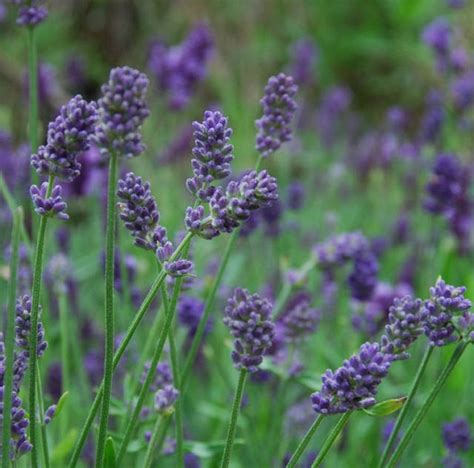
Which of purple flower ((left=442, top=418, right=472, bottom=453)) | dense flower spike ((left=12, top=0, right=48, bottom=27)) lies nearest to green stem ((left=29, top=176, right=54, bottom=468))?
dense flower spike ((left=12, top=0, right=48, bottom=27))

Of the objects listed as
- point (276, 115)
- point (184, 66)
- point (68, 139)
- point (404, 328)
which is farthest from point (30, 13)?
point (184, 66)

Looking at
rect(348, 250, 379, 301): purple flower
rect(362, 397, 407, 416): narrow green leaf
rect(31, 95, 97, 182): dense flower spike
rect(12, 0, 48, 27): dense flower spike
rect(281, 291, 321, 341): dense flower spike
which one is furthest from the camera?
rect(348, 250, 379, 301): purple flower

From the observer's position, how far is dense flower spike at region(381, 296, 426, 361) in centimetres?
99

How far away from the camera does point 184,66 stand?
2.78 meters

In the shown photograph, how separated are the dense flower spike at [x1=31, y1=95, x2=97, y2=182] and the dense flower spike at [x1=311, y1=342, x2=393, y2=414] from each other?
0.36 m

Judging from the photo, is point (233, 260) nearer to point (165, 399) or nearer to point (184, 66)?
point (184, 66)

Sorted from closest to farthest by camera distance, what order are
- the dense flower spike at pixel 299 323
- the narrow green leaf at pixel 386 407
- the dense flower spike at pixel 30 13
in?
1. the narrow green leaf at pixel 386 407
2. the dense flower spike at pixel 30 13
3. the dense flower spike at pixel 299 323

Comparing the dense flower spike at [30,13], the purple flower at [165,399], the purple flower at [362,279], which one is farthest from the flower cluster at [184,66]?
the purple flower at [165,399]

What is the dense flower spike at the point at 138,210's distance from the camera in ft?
3.17

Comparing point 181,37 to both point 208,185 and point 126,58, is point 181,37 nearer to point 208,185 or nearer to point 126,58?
point 126,58

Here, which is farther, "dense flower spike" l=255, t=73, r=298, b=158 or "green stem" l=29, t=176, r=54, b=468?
"dense flower spike" l=255, t=73, r=298, b=158

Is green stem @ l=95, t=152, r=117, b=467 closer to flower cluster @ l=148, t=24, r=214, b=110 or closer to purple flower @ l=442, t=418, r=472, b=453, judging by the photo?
purple flower @ l=442, t=418, r=472, b=453

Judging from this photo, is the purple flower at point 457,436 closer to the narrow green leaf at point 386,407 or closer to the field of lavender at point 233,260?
the field of lavender at point 233,260

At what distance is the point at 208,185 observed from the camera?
38.0 inches
